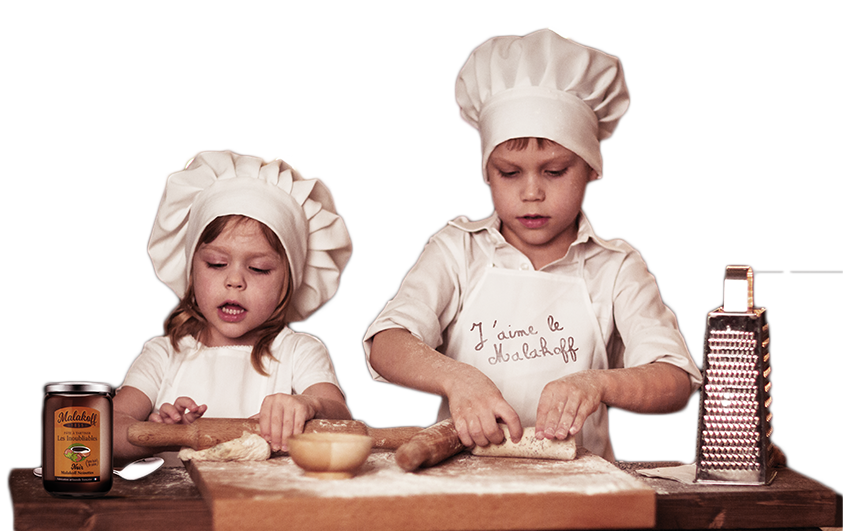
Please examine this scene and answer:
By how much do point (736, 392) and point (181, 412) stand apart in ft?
2.60

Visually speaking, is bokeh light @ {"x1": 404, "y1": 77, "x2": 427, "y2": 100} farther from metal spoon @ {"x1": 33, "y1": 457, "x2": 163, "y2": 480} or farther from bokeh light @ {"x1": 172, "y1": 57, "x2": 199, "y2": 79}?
metal spoon @ {"x1": 33, "y1": 457, "x2": 163, "y2": 480}

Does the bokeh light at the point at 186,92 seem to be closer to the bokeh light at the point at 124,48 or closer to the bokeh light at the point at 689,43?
the bokeh light at the point at 124,48

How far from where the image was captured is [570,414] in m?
1.25

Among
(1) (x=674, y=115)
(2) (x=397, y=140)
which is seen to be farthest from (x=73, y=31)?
(1) (x=674, y=115)

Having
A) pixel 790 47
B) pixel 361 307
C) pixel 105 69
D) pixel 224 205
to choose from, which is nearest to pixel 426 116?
pixel 361 307

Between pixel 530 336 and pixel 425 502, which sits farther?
pixel 530 336

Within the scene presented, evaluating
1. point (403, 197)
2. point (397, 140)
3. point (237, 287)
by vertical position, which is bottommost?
point (237, 287)

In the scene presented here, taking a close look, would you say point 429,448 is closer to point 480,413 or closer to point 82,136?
point 480,413

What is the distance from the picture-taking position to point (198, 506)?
1089 mm

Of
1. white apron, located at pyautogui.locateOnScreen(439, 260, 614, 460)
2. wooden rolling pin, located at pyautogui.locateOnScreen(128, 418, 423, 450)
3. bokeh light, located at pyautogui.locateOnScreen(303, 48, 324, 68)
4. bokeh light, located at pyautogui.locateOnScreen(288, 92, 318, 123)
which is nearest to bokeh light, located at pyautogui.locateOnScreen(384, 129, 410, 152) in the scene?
bokeh light, located at pyautogui.locateOnScreen(288, 92, 318, 123)

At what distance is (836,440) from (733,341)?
2.59m
